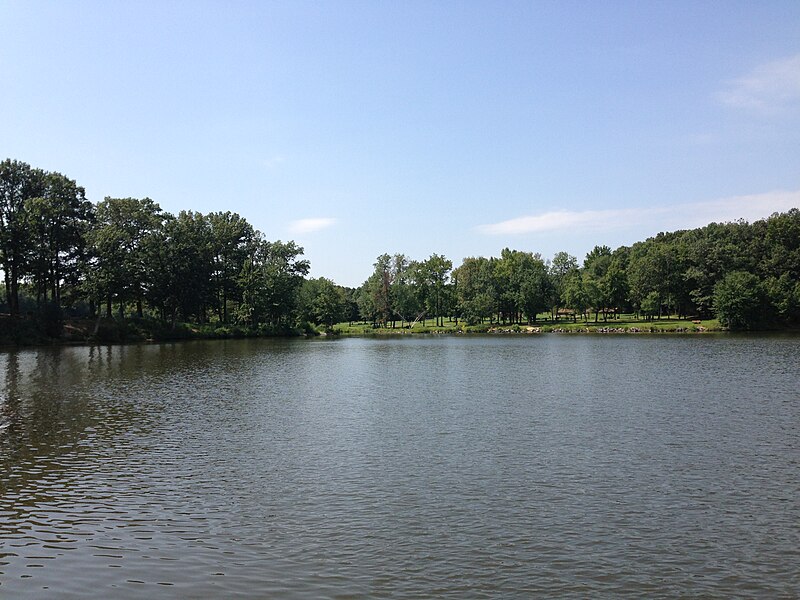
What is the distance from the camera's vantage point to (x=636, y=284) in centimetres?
12888

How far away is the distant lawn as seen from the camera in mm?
113019

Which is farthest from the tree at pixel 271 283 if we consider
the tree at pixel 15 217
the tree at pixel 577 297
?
the tree at pixel 577 297

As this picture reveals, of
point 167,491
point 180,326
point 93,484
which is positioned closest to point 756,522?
point 167,491

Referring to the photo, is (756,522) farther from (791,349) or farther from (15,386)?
(791,349)

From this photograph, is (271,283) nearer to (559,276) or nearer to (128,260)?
(128,260)

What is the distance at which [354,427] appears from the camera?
79.8ft

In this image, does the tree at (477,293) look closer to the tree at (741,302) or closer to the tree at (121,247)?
the tree at (741,302)

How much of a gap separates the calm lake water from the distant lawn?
3341 inches

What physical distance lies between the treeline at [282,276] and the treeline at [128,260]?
7.9 inches

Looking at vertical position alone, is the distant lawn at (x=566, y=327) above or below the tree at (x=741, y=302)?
below

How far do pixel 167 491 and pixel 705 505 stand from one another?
13879 mm

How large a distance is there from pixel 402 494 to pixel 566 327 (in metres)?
117

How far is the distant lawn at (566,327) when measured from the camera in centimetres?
11302

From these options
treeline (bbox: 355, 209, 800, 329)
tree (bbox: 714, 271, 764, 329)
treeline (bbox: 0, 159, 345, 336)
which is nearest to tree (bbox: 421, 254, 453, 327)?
treeline (bbox: 355, 209, 800, 329)
